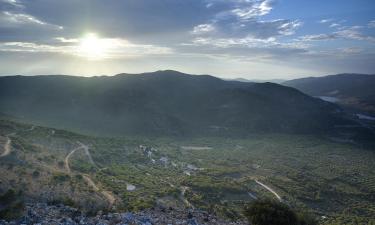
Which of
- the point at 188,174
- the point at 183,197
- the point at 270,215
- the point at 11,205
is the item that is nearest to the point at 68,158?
the point at 188,174

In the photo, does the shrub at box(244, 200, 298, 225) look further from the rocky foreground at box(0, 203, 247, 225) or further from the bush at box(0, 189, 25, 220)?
the bush at box(0, 189, 25, 220)

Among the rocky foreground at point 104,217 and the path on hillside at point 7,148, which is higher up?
the path on hillside at point 7,148

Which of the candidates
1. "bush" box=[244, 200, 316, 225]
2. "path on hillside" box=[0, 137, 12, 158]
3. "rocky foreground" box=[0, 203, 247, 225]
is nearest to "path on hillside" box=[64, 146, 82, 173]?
"path on hillside" box=[0, 137, 12, 158]

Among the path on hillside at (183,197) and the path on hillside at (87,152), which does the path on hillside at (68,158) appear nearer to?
the path on hillside at (87,152)

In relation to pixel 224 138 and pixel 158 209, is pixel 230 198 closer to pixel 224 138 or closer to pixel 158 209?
pixel 158 209

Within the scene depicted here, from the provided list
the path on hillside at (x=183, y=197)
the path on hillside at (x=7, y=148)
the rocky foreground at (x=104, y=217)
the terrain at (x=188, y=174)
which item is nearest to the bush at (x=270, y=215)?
the rocky foreground at (x=104, y=217)
